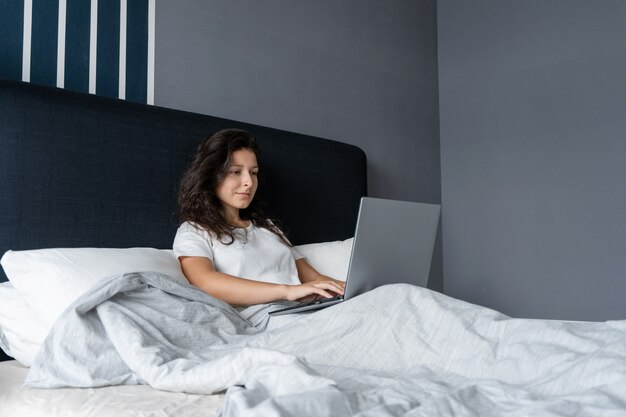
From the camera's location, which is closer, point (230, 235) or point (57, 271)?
point (57, 271)

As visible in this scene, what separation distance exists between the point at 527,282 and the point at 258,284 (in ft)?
7.73

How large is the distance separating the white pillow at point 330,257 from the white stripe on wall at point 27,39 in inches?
51.0

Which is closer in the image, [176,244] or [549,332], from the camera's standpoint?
[549,332]

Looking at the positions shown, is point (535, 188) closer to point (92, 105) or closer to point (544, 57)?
point (544, 57)

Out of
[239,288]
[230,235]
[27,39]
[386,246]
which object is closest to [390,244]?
[386,246]

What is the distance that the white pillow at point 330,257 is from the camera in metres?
2.74

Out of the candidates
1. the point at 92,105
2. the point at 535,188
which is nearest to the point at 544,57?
the point at 535,188

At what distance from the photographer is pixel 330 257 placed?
277cm

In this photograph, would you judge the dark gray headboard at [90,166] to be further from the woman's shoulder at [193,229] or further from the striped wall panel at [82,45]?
the striped wall panel at [82,45]

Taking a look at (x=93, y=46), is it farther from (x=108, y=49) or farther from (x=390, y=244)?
(x=390, y=244)

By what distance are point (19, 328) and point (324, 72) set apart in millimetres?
2292

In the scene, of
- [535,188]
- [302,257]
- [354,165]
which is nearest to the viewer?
[302,257]

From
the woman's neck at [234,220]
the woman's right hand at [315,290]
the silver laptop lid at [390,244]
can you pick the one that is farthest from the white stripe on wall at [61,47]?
the silver laptop lid at [390,244]

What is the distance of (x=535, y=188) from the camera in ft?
12.9
